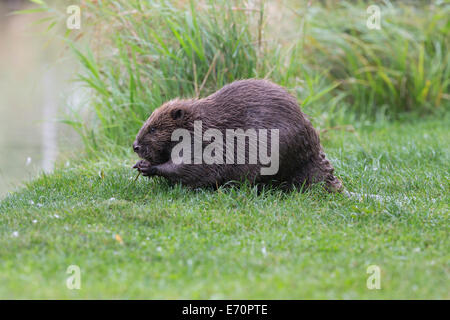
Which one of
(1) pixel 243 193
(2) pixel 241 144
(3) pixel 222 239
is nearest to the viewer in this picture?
(3) pixel 222 239

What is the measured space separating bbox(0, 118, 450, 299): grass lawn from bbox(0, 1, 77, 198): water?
1.74 metres

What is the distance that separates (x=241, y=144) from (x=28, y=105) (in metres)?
7.33

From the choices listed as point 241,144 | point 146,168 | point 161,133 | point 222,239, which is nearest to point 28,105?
point 161,133

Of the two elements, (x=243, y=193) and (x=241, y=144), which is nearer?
(x=243, y=193)

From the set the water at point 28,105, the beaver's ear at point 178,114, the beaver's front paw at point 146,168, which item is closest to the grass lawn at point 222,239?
the beaver's front paw at point 146,168

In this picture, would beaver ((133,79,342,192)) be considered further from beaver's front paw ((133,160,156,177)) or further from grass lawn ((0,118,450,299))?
grass lawn ((0,118,450,299))

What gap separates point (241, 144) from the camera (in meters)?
4.25

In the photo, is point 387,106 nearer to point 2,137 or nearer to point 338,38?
point 338,38

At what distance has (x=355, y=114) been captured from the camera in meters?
8.22

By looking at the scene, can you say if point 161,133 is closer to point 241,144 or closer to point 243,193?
point 241,144

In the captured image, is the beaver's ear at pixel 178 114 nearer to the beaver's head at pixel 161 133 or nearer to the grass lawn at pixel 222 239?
the beaver's head at pixel 161 133

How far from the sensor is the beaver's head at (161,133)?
4.42 metres

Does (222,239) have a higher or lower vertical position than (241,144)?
lower
